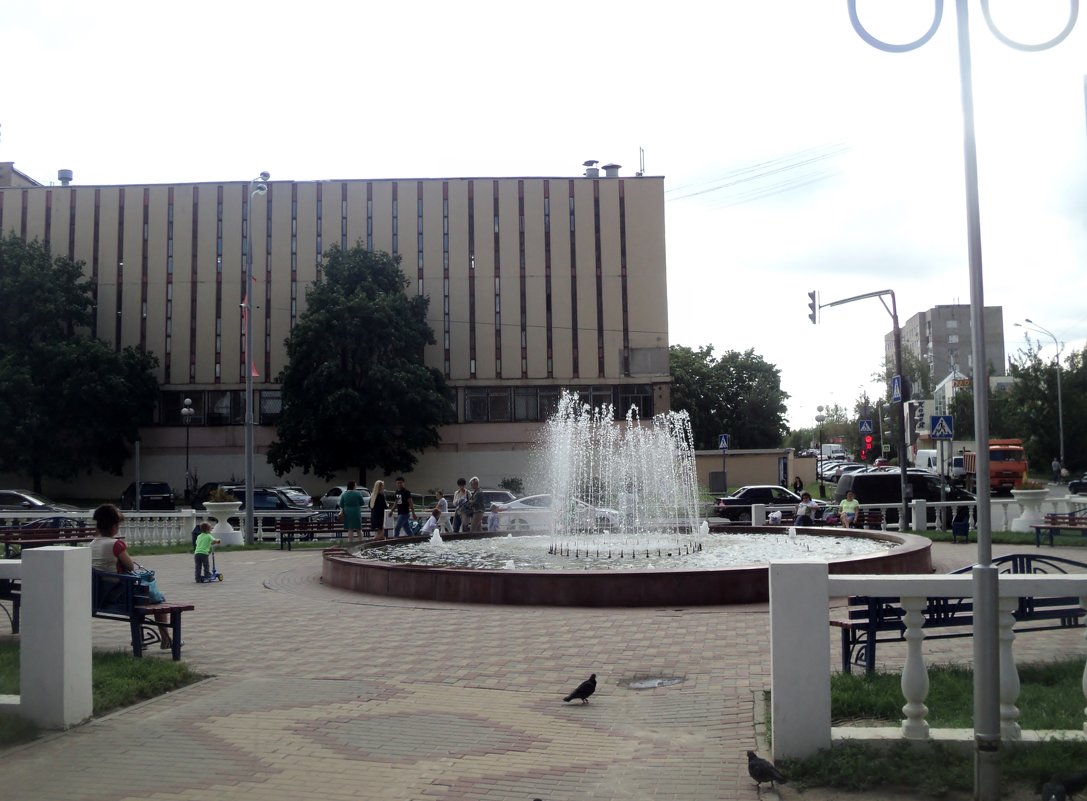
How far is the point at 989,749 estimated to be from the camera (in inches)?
192

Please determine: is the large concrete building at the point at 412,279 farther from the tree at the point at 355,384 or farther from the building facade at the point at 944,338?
the building facade at the point at 944,338

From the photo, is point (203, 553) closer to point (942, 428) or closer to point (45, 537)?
point (45, 537)

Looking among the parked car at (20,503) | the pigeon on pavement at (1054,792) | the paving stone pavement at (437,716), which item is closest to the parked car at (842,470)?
the parked car at (20,503)

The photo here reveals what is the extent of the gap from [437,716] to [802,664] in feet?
9.16

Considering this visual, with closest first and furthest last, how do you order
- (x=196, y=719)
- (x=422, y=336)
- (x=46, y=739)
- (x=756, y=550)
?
(x=46, y=739), (x=196, y=719), (x=756, y=550), (x=422, y=336)

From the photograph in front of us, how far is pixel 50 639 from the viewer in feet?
22.2

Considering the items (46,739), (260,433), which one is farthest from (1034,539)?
(260,433)

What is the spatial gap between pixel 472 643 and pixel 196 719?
3623mm

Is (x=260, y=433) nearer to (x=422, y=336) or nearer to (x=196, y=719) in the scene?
(x=422, y=336)

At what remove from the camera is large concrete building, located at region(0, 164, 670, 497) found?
52969 mm

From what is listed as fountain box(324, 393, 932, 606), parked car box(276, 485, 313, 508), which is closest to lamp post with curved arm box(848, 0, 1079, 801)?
fountain box(324, 393, 932, 606)

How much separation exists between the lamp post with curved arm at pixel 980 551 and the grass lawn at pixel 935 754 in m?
0.41

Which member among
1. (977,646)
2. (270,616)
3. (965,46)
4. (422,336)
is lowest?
(270,616)

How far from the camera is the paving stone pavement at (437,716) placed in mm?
5676
